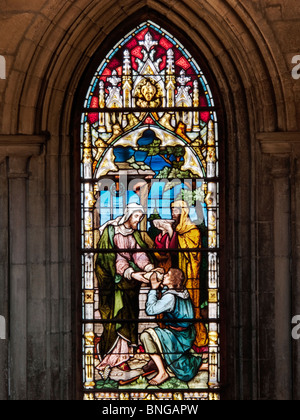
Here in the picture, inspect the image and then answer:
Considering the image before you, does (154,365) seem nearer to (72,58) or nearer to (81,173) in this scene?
(81,173)

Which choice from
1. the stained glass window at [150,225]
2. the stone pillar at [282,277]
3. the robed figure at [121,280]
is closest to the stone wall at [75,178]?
the stone pillar at [282,277]

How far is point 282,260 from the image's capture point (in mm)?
7258

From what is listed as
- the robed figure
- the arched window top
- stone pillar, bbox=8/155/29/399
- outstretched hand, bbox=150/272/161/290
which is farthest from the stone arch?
outstretched hand, bbox=150/272/161/290

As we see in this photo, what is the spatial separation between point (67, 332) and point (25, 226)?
980 millimetres

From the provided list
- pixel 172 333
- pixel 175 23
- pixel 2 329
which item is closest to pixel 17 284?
pixel 2 329

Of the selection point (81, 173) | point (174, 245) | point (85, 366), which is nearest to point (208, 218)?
point (174, 245)

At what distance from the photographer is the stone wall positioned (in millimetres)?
7148

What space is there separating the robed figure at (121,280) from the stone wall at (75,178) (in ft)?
0.89

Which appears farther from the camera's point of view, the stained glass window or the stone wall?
the stained glass window

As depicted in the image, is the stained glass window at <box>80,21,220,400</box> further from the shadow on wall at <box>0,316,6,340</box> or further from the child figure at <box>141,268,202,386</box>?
the shadow on wall at <box>0,316,6,340</box>

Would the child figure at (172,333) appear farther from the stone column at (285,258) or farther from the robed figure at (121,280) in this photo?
the stone column at (285,258)

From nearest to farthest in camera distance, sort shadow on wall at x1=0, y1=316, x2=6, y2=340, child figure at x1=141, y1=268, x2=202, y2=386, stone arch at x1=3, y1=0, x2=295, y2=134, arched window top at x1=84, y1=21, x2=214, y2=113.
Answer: stone arch at x1=3, y1=0, x2=295, y2=134
shadow on wall at x1=0, y1=316, x2=6, y2=340
child figure at x1=141, y1=268, x2=202, y2=386
arched window top at x1=84, y1=21, x2=214, y2=113

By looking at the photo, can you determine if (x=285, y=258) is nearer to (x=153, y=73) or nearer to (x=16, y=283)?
(x=153, y=73)

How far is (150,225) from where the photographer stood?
7.59 meters
